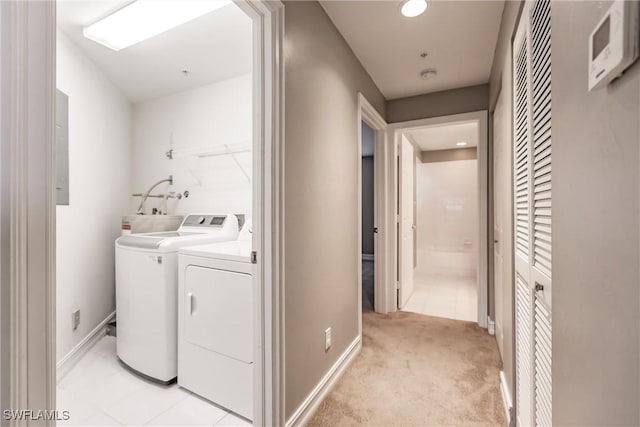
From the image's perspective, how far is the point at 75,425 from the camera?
5.12 feet

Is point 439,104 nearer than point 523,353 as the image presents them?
No

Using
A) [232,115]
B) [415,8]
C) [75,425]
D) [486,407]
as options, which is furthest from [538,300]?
[232,115]

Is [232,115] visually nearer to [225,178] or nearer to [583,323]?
[225,178]

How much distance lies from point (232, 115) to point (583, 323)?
2.67 meters

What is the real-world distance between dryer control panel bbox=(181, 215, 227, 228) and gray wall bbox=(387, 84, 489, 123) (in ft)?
6.69

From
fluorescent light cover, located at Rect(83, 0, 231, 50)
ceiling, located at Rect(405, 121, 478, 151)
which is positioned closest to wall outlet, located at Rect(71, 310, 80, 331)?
fluorescent light cover, located at Rect(83, 0, 231, 50)

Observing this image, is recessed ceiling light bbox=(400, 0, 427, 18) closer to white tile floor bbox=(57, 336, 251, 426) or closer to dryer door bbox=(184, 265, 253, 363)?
dryer door bbox=(184, 265, 253, 363)

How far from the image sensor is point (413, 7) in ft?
5.72

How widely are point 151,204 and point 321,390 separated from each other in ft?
8.13

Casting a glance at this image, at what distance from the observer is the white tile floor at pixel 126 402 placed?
159cm

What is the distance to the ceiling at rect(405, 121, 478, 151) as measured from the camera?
406 cm

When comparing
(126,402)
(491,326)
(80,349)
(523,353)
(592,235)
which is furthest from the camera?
(491,326)

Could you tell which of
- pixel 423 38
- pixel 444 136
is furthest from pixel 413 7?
pixel 444 136

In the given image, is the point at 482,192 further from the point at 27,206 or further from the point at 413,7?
the point at 27,206
